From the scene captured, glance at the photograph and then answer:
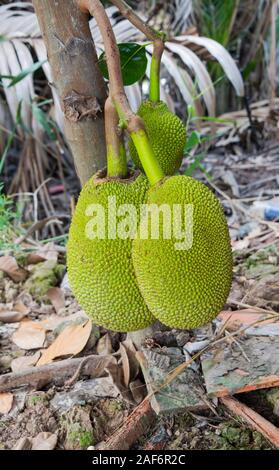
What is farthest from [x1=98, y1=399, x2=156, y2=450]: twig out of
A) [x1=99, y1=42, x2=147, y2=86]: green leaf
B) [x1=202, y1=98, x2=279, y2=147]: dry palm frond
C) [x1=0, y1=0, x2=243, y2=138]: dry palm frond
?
[x1=202, y1=98, x2=279, y2=147]: dry palm frond

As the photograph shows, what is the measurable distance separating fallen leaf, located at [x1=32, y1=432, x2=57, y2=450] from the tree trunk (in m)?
0.45

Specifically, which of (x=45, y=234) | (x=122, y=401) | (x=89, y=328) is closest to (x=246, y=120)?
(x=45, y=234)

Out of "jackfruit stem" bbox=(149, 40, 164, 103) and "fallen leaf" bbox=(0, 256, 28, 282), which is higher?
"jackfruit stem" bbox=(149, 40, 164, 103)

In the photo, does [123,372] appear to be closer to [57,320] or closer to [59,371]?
[59,371]

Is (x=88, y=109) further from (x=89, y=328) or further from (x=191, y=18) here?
(x=191, y=18)

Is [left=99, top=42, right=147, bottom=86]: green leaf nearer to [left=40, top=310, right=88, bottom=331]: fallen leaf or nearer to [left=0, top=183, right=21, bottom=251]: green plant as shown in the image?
[left=40, top=310, right=88, bottom=331]: fallen leaf

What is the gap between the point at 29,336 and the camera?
1156mm

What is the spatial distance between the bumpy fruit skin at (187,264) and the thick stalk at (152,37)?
21 centimetres

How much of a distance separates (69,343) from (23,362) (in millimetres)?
93

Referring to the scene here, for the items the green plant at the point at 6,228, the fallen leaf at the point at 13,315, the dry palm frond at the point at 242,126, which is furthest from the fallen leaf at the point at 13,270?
the dry palm frond at the point at 242,126

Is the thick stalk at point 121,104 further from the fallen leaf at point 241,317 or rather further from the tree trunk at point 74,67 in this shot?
the fallen leaf at point 241,317

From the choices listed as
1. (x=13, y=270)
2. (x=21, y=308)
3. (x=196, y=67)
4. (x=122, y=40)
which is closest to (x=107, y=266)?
(x=21, y=308)

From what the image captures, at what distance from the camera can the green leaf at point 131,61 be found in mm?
919

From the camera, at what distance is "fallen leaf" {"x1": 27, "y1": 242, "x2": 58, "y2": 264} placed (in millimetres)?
1547
